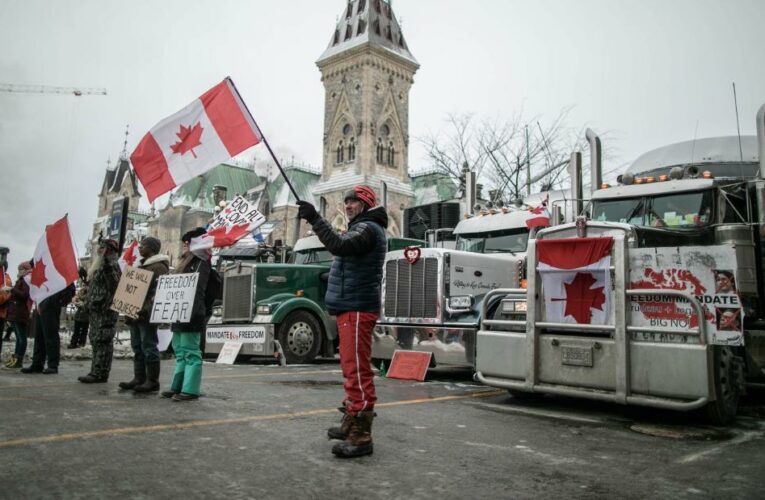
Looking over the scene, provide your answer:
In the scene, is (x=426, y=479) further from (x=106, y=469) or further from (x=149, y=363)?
(x=149, y=363)

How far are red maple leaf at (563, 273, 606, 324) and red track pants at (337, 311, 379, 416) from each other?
2.73 meters

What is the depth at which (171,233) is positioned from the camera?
8275 cm

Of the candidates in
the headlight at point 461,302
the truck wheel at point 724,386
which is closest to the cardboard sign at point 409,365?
the headlight at point 461,302

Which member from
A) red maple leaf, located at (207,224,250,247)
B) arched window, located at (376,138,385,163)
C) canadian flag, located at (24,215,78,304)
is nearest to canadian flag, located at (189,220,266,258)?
red maple leaf, located at (207,224,250,247)

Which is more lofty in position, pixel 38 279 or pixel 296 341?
pixel 38 279

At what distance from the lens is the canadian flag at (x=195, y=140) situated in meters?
6.84

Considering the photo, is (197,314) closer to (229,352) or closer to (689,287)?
(689,287)

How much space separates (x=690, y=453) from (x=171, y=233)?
83.9 meters

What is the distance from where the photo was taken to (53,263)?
31.3 feet

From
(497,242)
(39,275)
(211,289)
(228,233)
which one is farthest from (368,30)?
(211,289)

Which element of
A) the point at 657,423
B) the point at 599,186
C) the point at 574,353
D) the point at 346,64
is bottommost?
the point at 657,423

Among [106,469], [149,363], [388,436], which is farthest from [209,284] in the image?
[106,469]

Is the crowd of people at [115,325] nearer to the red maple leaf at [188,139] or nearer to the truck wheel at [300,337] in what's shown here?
the red maple leaf at [188,139]

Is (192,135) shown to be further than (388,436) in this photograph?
Yes
